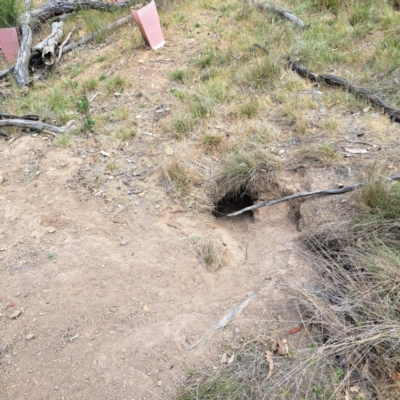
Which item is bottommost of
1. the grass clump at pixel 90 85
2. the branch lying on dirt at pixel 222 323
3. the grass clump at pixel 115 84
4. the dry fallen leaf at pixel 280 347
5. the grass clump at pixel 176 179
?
the dry fallen leaf at pixel 280 347

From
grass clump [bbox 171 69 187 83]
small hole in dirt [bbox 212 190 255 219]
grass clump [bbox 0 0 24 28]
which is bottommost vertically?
small hole in dirt [bbox 212 190 255 219]

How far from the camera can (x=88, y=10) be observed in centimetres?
680

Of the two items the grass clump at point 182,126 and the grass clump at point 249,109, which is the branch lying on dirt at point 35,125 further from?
the grass clump at point 249,109

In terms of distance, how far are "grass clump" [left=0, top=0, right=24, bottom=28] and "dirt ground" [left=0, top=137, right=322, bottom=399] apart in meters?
3.90

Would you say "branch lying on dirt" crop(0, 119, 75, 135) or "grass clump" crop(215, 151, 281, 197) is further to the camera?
"branch lying on dirt" crop(0, 119, 75, 135)

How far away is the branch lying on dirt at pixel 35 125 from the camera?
4625mm

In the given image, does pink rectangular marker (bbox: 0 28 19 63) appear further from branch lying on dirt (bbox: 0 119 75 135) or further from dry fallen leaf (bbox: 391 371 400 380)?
dry fallen leaf (bbox: 391 371 400 380)

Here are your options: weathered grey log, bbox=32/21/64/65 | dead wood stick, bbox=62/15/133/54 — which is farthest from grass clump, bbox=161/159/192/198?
dead wood stick, bbox=62/15/133/54

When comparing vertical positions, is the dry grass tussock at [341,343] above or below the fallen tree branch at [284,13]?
below

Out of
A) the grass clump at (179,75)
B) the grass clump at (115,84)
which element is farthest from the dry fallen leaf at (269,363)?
the grass clump at (115,84)

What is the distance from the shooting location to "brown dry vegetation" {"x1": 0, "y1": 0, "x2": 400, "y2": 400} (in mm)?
2227

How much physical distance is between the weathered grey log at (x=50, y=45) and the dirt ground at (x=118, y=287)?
2.86 m

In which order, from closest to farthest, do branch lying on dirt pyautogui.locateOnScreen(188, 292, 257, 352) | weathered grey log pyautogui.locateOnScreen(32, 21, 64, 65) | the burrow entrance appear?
branch lying on dirt pyautogui.locateOnScreen(188, 292, 257, 352)
the burrow entrance
weathered grey log pyautogui.locateOnScreen(32, 21, 64, 65)

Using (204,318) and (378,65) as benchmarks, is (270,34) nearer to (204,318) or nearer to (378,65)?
(378,65)
